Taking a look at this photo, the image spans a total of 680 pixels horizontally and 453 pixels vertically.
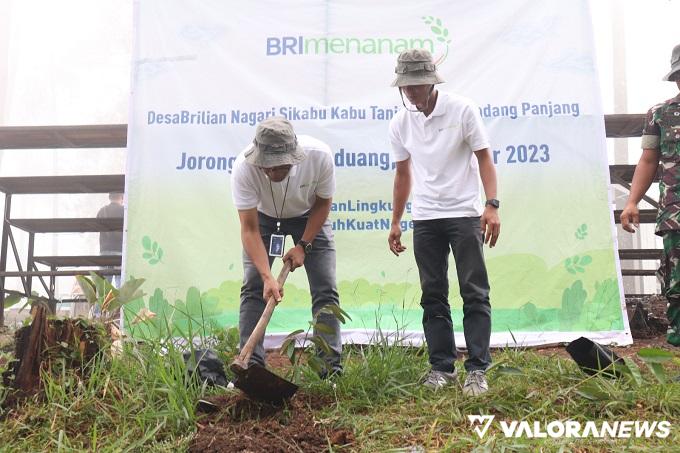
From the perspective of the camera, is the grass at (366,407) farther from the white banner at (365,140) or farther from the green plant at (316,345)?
the white banner at (365,140)

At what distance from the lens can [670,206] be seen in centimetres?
330

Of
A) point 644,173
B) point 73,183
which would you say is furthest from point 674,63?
point 73,183

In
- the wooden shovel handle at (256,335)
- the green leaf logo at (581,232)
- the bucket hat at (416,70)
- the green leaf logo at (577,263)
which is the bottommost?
the wooden shovel handle at (256,335)

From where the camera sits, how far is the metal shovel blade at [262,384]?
2.35m

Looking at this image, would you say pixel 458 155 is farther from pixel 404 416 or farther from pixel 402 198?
pixel 404 416

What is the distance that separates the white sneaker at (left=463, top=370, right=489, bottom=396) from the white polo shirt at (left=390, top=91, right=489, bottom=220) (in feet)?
2.24

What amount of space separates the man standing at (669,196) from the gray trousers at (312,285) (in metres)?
1.48

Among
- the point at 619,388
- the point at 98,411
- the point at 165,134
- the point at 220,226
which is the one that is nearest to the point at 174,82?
the point at 165,134

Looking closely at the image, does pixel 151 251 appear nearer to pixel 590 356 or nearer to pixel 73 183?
pixel 73 183

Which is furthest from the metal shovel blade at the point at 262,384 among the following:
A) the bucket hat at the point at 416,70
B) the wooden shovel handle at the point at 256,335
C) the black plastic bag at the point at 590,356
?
the bucket hat at the point at 416,70

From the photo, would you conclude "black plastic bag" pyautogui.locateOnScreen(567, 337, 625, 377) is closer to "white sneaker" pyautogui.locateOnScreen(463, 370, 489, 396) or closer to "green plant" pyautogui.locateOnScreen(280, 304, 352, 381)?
"white sneaker" pyautogui.locateOnScreen(463, 370, 489, 396)

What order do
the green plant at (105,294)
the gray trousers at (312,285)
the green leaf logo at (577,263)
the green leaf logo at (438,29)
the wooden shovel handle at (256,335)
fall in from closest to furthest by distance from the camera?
the wooden shovel handle at (256,335), the gray trousers at (312,285), the green plant at (105,294), the green leaf logo at (577,263), the green leaf logo at (438,29)

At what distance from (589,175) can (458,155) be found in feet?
6.03

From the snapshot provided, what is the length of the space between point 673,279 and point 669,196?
1.33ft
